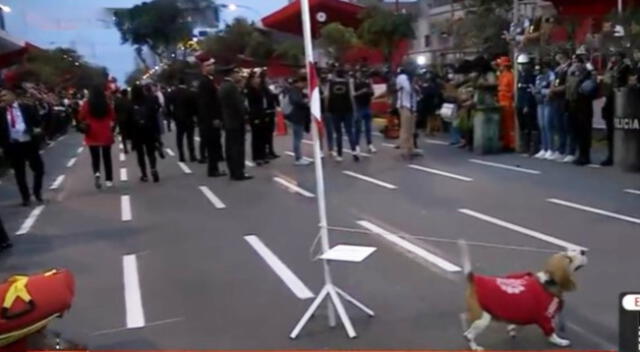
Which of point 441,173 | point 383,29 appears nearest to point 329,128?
point 441,173

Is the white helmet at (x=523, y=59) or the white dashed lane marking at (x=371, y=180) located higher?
the white helmet at (x=523, y=59)

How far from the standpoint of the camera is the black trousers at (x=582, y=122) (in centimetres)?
1290

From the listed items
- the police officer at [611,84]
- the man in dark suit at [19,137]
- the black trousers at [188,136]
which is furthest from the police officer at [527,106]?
the man in dark suit at [19,137]

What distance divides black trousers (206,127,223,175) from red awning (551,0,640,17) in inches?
358

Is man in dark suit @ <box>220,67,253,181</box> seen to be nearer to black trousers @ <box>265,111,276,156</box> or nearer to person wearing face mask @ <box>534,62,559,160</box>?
black trousers @ <box>265,111,276,156</box>

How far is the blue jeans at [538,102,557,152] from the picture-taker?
13922 millimetres

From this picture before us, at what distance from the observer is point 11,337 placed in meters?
4.05

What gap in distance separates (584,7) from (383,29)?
10.8m

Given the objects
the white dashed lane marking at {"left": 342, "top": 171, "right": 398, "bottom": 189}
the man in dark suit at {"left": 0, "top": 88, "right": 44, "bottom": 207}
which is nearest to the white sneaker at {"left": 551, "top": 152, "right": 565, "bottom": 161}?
the white dashed lane marking at {"left": 342, "top": 171, "right": 398, "bottom": 189}

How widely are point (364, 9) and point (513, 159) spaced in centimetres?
1651

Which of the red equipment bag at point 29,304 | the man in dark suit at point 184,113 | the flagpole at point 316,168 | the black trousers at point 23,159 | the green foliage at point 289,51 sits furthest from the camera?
the green foliage at point 289,51

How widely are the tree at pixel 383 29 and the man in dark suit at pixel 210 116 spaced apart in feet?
51.3

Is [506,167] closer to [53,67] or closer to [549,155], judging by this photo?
[549,155]

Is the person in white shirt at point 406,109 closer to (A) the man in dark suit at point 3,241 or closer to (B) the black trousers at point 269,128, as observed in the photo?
(B) the black trousers at point 269,128
